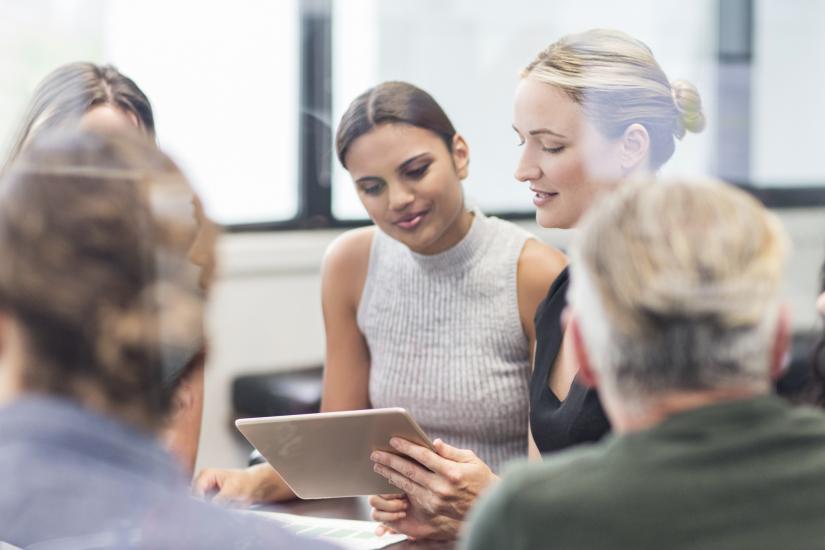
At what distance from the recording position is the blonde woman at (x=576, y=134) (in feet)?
6.14

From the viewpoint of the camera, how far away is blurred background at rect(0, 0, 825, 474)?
3.38 m

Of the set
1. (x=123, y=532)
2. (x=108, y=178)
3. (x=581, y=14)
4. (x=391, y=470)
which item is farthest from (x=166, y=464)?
(x=581, y=14)

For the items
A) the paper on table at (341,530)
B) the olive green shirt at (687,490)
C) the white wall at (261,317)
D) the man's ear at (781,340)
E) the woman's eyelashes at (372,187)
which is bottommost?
the white wall at (261,317)

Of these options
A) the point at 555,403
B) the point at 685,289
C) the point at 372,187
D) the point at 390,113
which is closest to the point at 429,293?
the point at 372,187

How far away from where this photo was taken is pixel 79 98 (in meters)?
1.93

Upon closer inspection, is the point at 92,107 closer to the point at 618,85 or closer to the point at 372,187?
the point at 372,187

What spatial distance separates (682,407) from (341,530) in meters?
0.85

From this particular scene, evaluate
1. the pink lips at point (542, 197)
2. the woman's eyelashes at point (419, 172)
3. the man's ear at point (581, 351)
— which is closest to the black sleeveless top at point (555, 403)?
the pink lips at point (542, 197)

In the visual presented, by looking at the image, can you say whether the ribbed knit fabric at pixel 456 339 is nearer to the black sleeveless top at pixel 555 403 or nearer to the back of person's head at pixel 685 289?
the black sleeveless top at pixel 555 403

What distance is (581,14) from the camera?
4391 millimetres

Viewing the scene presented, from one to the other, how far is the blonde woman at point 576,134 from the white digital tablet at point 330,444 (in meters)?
0.31

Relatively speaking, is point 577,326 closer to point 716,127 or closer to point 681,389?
point 681,389

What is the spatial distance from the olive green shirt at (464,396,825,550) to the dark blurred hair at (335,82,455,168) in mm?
1316

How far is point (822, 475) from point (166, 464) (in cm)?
55
